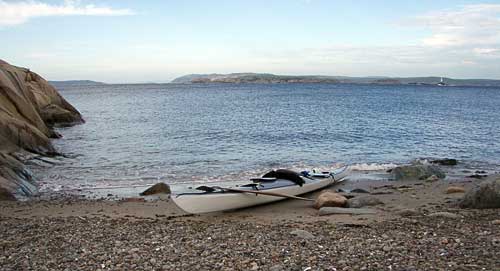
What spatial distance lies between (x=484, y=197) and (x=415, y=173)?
597cm

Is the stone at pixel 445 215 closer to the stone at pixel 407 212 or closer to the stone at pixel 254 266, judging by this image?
the stone at pixel 407 212

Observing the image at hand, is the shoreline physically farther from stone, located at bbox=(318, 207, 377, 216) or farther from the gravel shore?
stone, located at bbox=(318, 207, 377, 216)

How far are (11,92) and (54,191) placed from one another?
11.2 m

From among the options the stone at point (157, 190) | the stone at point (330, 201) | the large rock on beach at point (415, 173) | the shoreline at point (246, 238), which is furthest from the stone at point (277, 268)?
the large rock on beach at point (415, 173)

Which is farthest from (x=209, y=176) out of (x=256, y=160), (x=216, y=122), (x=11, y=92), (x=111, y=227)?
(x=216, y=122)

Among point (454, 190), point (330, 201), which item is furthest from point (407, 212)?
point (454, 190)

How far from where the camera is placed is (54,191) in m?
15.5

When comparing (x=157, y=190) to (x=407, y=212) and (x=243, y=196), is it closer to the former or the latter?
(x=243, y=196)

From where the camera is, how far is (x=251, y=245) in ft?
26.4

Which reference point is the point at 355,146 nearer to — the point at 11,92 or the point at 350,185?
the point at 350,185

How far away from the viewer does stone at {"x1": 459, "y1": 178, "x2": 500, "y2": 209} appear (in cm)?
1131

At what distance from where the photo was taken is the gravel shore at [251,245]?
22.6 feet

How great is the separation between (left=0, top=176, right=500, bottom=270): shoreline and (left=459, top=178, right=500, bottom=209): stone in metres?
0.40

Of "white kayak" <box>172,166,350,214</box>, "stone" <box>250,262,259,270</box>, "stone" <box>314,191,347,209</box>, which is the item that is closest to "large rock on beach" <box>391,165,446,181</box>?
"white kayak" <box>172,166,350,214</box>
